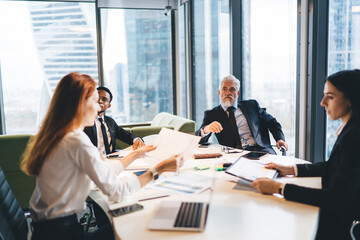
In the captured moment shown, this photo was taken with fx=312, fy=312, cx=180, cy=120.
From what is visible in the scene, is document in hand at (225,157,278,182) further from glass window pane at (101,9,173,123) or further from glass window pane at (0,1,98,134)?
glass window pane at (0,1,98,134)

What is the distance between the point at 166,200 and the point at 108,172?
306mm

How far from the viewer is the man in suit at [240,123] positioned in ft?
9.68

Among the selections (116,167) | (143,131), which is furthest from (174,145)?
(143,131)

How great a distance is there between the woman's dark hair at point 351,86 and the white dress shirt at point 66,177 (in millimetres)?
1165

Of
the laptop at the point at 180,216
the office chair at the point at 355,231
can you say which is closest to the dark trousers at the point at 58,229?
the laptop at the point at 180,216

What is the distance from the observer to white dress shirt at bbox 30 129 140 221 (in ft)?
4.43

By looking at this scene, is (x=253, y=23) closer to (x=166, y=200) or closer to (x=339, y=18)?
(x=339, y=18)

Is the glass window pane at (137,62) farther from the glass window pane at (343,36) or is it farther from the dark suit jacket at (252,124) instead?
the glass window pane at (343,36)

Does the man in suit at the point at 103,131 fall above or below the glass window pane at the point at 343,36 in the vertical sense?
below

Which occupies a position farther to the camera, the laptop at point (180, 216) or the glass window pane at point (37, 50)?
the glass window pane at point (37, 50)

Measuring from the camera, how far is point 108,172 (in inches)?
55.4

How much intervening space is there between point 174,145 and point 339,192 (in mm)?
854

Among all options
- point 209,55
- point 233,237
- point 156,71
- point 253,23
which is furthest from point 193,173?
point 156,71

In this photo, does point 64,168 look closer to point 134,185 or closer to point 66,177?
point 66,177
